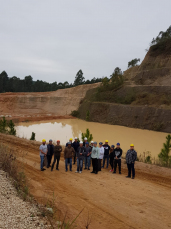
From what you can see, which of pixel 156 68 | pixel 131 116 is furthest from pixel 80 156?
pixel 156 68

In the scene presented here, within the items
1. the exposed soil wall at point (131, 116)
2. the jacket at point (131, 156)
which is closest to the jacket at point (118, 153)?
the jacket at point (131, 156)

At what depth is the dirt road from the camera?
562cm

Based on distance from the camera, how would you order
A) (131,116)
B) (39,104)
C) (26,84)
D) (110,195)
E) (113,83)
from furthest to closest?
(26,84) → (39,104) → (113,83) → (131,116) → (110,195)

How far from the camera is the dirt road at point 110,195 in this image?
18.4 feet

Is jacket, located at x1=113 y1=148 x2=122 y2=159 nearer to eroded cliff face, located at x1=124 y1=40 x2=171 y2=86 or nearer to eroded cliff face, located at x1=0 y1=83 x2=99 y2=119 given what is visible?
eroded cliff face, located at x1=124 y1=40 x2=171 y2=86

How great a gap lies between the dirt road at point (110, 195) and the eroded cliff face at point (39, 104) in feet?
138

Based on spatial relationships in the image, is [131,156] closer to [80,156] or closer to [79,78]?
[80,156]

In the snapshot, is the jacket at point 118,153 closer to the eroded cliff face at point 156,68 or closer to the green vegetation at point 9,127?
the green vegetation at point 9,127

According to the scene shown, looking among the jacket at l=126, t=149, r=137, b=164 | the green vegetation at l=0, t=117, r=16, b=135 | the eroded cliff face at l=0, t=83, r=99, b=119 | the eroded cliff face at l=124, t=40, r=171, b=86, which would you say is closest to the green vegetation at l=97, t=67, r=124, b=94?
the eroded cliff face at l=124, t=40, r=171, b=86

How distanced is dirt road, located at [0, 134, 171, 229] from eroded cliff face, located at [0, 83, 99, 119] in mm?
41986

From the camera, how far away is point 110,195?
7.13 metres

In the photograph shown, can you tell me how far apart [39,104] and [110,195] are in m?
50.0

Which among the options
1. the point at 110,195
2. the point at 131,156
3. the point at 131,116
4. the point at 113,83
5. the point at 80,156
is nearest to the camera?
the point at 110,195

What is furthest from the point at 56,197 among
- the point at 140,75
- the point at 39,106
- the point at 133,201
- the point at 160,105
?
the point at 39,106
